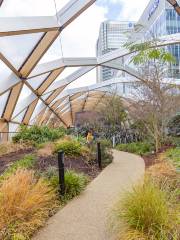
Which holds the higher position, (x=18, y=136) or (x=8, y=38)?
(x=8, y=38)

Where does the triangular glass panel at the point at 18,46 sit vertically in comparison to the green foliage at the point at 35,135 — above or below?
above

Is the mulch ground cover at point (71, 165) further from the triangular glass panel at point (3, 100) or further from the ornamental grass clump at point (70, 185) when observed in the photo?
the triangular glass panel at point (3, 100)

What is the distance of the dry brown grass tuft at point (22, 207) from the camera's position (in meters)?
4.22

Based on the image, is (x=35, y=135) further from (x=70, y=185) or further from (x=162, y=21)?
(x=162, y=21)

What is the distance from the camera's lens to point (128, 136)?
24281mm

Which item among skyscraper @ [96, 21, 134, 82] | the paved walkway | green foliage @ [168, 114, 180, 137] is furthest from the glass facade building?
the paved walkway

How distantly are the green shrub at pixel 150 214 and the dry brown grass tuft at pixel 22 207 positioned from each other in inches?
49.3

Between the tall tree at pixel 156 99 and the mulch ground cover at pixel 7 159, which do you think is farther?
the tall tree at pixel 156 99

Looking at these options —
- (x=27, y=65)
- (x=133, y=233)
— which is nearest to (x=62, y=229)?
(x=133, y=233)

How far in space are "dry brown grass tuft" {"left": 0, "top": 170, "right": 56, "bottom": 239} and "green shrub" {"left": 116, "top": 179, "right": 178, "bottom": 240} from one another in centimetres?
125

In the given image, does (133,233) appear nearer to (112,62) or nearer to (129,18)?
(129,18)

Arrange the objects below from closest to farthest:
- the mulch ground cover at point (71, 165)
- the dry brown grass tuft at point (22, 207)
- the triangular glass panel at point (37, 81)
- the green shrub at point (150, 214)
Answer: the green shrub at point (150, 214)
the dry brown grass tuft at point (22, 207)
the mulch ground cover at point (71, 165)
the triangular glass panel at point (37, 81)

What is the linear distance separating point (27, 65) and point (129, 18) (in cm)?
780

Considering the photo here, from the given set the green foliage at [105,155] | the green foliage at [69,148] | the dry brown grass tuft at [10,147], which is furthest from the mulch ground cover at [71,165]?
the dry brown grass tuft at [10,147]
